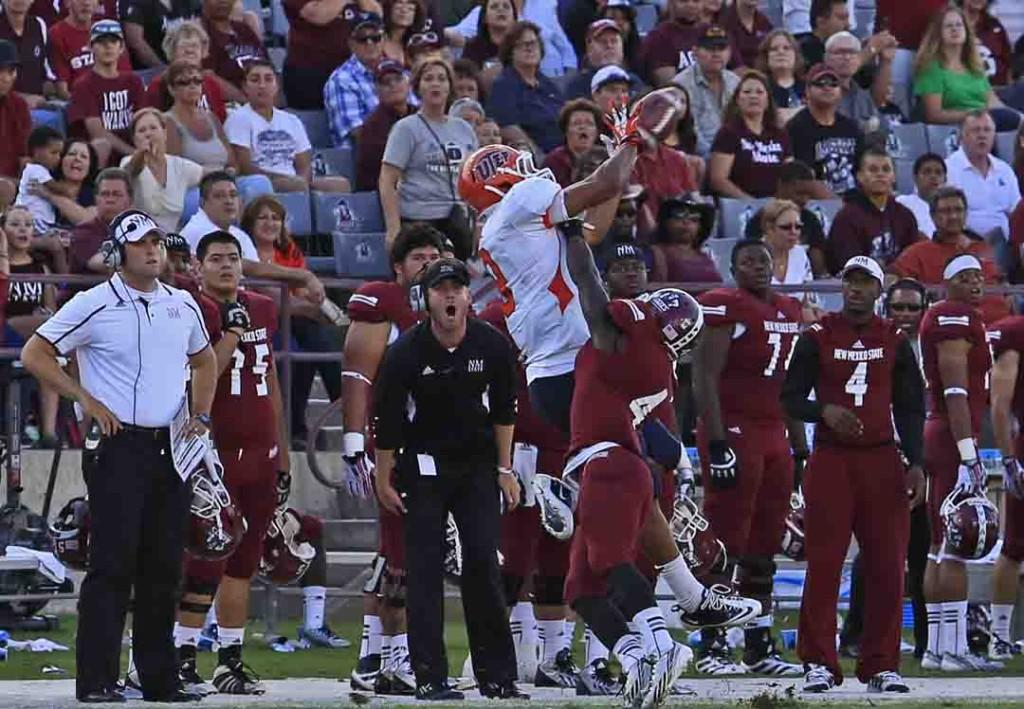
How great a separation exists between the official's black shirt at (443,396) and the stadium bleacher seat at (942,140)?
922 cm

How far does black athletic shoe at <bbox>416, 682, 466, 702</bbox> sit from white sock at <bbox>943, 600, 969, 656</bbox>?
3.59 meters

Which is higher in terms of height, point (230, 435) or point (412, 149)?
point (412, 149)

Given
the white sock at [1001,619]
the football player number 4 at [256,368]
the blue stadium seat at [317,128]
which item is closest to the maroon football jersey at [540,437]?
the football player number 4 at [256,368]

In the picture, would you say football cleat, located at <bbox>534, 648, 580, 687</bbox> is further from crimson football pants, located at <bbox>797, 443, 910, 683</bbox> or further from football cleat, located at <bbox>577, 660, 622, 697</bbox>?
crimson football pants, located at <bbox>797, 443, 910, 683</bbox>

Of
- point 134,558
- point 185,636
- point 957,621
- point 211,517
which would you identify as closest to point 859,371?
point 957,621

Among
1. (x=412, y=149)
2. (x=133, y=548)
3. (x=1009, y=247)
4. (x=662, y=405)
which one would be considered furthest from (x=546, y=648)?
(x=1009, y=247)

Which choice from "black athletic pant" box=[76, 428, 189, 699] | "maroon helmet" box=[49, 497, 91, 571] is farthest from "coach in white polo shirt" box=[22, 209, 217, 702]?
"maroon helmet" box=[49, 497, 91, 571]

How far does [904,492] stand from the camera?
461 inches

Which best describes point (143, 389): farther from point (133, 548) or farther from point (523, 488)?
point (523, 488)

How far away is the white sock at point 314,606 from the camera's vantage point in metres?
13.8

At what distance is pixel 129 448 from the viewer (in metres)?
10.7

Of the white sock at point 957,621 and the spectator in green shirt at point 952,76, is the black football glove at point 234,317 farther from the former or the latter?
the spectator in green shirt at point 952,76

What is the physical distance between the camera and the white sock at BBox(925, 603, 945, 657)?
1338 centimetres

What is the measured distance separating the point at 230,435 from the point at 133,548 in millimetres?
1568
